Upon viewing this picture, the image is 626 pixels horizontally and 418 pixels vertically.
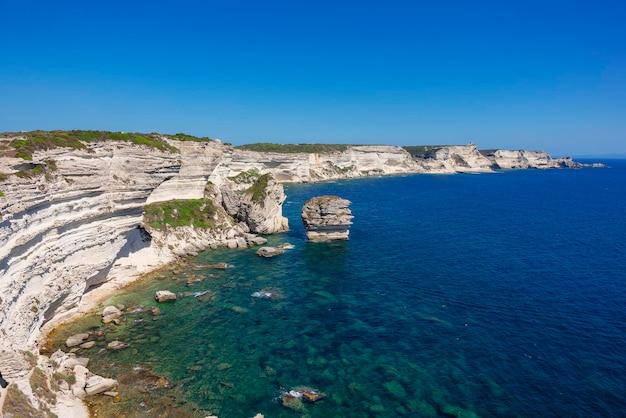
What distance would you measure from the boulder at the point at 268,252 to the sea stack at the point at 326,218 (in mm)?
7023

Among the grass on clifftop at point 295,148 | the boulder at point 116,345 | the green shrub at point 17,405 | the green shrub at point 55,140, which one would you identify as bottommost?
the boulder at point 116,345

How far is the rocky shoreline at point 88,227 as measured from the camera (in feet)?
66.6

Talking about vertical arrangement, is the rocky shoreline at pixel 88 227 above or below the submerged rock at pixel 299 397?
above

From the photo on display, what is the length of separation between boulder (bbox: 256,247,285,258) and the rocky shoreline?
5.02m

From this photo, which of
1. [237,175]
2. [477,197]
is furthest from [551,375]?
[237,175]

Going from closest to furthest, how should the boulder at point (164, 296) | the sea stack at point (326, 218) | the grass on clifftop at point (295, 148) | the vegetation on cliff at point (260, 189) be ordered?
1. the boulder at point (164, 296)
2. the sea stack at point (326, 218)
3. the vegetation on cliff at point (260, 189)
4. the grass on clifftop at point (295, 148)

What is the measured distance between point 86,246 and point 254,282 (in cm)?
1547

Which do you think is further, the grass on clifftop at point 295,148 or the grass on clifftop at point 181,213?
the grass on clifftop at point 295,148

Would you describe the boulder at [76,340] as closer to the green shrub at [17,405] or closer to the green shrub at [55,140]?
the green shrub at [17,405]

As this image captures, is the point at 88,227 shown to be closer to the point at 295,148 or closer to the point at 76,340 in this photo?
the point at 76,340

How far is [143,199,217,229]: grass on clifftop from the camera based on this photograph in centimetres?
4684

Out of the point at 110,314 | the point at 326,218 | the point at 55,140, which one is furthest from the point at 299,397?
the point at 326,218

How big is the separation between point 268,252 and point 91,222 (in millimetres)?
21232

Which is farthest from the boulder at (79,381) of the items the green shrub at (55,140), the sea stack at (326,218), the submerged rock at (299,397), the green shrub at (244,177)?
the green shrub at (244,177)
